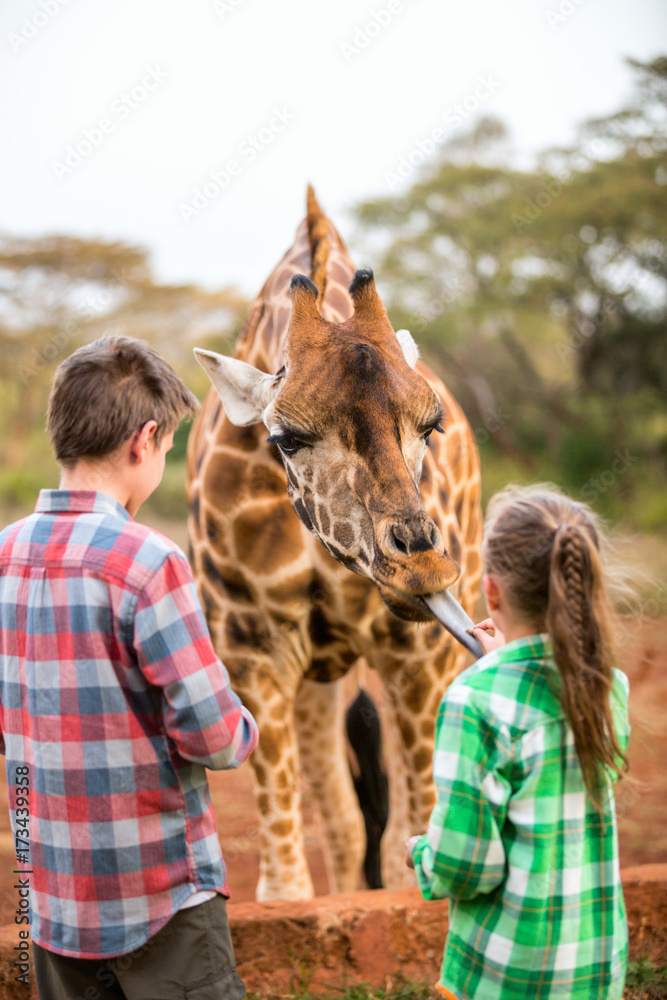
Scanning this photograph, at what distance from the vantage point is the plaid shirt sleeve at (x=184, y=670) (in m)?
1.57

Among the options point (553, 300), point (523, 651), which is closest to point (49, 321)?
point (553, 300)

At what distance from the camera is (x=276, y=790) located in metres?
3.19

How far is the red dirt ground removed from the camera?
15.4 feet

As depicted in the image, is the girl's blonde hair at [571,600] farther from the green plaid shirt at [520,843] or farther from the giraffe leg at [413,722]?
the giraffe leg at [413,722]

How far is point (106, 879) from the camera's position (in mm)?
1628

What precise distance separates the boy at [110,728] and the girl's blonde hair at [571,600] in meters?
0.61

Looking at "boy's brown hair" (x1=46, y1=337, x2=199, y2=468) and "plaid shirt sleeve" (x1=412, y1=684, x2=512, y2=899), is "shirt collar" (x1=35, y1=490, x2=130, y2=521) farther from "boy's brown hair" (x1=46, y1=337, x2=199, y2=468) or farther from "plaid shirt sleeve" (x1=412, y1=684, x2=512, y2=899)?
"plaid shirt sleeve" (x1=412, y1=684, x2=512, y2=899)

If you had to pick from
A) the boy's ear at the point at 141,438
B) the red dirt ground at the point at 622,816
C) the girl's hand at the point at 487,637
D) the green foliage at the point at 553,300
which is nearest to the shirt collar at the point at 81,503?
the boy's ear at the point at 141,438

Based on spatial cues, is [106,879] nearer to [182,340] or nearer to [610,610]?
[610,610]

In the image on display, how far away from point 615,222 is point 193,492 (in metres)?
13.8

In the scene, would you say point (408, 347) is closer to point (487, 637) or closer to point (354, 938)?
point (487, 637)

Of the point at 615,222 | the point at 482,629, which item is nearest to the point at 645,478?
the point at 615,222

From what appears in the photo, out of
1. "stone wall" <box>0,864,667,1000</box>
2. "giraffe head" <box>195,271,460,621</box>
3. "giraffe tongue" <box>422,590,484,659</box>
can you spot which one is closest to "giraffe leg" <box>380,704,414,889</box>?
"stone wall" <box>0,864,667,1000</box>

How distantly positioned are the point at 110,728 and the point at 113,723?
1 cm
